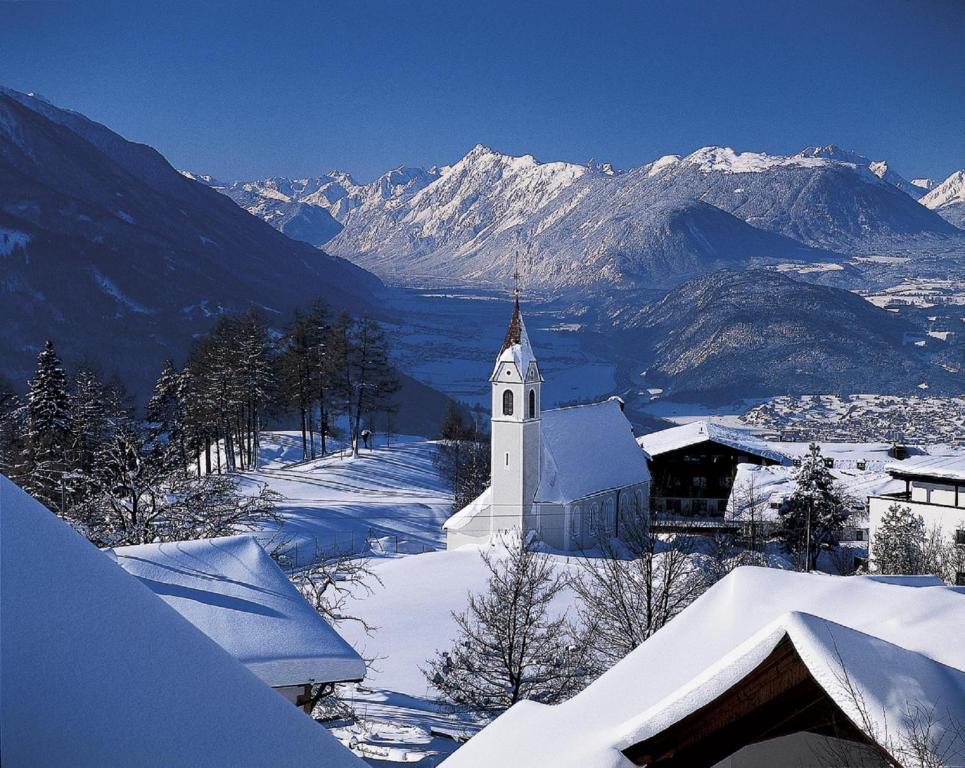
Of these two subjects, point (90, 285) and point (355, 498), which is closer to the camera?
point (355, 498)

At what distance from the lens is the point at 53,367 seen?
130 feet

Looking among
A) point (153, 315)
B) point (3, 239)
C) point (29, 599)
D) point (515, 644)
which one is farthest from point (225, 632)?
point (3, 239)

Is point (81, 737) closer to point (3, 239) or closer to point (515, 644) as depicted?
point (515, 644)

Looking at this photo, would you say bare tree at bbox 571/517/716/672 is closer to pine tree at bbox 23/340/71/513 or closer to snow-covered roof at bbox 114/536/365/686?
snow-covered roof at bbox 114/536/365/686

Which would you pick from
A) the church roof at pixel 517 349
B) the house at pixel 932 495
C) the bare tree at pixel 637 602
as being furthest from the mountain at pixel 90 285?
the bare tree at pixel 637 602

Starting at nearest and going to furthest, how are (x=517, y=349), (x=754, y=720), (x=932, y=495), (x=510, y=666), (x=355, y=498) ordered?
1. (x=754, y=720)
2. (x=510, y=666)
3. (x=932, y=495)
4. (x=517, y=349)
5. (x=355, y=498)

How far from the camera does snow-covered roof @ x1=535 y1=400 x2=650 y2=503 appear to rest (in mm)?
42688

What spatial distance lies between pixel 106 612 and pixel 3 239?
174 m

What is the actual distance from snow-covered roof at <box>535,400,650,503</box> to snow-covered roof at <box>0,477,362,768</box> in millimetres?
39090

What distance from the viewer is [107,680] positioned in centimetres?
270

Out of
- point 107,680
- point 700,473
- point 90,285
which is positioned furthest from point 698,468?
point 90,285

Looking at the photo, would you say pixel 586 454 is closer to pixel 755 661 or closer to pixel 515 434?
pixel 515 434

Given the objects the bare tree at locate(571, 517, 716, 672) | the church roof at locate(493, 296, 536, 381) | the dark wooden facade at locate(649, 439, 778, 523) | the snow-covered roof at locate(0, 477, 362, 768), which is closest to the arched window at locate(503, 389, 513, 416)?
the church roof at locate(493, 296, 536, 381)

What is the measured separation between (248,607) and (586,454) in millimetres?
36722
